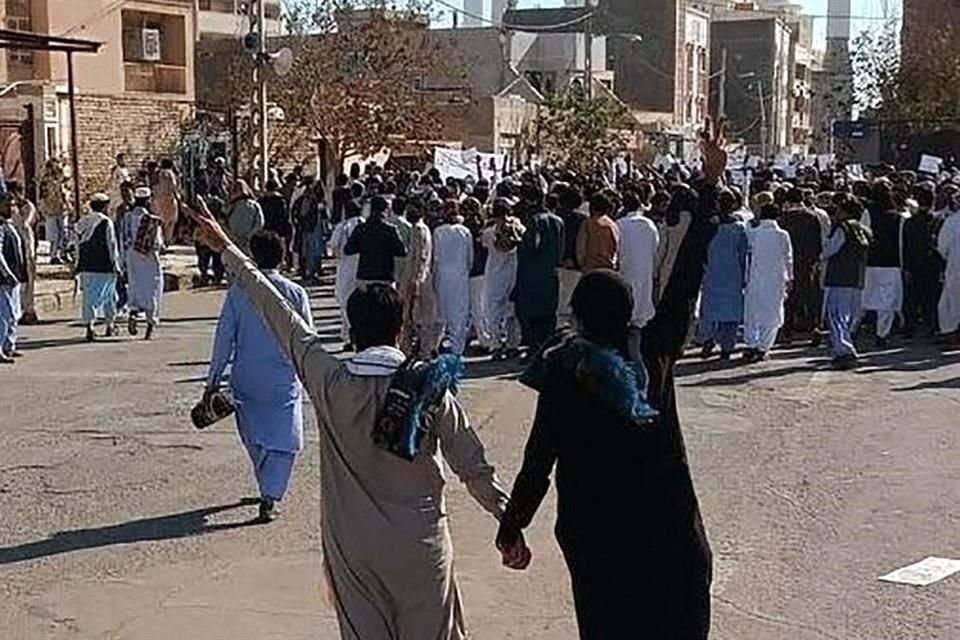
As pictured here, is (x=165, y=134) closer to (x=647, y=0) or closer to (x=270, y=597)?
(x=270, y=597)

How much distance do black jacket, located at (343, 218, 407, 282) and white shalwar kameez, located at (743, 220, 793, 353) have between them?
363cm

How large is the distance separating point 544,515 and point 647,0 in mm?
71093

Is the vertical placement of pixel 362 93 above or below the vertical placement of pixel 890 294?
above

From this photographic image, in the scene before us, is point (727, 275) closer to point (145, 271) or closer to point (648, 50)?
point (145, 271)

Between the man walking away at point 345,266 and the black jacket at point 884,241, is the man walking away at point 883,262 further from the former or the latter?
the man walking away at point 345,266

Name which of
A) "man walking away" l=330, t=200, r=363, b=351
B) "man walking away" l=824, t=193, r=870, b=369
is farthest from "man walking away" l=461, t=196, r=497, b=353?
"man walking away" l=824, t=193, r=870, b=369

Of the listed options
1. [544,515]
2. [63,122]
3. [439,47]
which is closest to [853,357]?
[544,515]

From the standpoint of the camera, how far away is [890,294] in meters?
16.4

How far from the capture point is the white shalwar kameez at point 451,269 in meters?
15.2

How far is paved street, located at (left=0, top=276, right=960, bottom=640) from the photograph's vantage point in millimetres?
6758

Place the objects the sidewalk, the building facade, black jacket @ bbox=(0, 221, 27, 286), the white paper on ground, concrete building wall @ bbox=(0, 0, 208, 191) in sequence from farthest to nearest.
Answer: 1. the building facade
2. concrete building wall @ bbox=(0, 0, 208, 191)
3. the sidewalk
4. black jacket @ bbox=(0, 221, 27, 286)
5. the white paper on ground

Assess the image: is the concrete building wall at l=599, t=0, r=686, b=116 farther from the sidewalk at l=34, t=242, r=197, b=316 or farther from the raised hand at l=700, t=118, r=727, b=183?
the raised hand at l=700, t=118, r=727, b=183

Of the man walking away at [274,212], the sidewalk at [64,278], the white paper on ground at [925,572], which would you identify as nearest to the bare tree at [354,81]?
the sidewalk at [64,278]

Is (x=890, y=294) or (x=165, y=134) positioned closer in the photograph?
(x=890, y=294)
